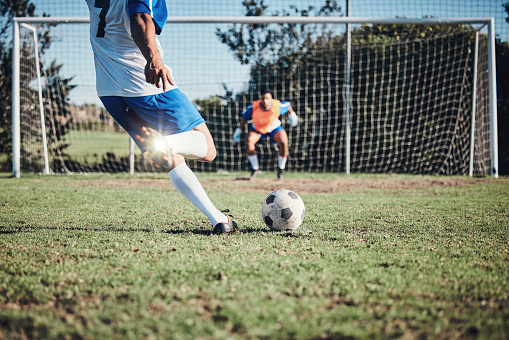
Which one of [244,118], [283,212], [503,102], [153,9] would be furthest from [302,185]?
[503,102]

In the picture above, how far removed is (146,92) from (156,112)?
0.16 metres

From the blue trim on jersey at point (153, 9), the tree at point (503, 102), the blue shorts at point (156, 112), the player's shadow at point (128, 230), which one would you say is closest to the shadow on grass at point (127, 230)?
the player's shadow at point (128, 230)

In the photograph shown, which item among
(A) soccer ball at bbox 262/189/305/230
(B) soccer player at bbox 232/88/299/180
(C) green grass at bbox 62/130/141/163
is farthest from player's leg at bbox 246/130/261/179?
(A) soccer ball at bbox 262/189/305/230

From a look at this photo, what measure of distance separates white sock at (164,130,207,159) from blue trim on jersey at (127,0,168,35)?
784 mm

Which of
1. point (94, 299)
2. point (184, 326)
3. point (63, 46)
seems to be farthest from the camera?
point (63, 46)

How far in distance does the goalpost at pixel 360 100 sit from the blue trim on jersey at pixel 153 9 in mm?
6787

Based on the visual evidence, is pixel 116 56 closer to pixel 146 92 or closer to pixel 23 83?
pixel 146 92

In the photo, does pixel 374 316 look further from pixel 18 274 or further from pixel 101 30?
pixel 101 30

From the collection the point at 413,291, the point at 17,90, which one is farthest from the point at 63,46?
the point at 413,291

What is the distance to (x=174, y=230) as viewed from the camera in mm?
3365

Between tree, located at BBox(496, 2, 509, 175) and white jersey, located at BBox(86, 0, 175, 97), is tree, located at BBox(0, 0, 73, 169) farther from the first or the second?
tree, located at BBox(496, 2, 509, 175)

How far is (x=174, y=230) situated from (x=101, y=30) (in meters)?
1.66

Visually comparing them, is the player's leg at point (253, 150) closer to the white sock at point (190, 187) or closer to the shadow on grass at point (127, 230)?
the shadow on grass at point (127, 230)

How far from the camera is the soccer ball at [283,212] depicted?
3281 mm
